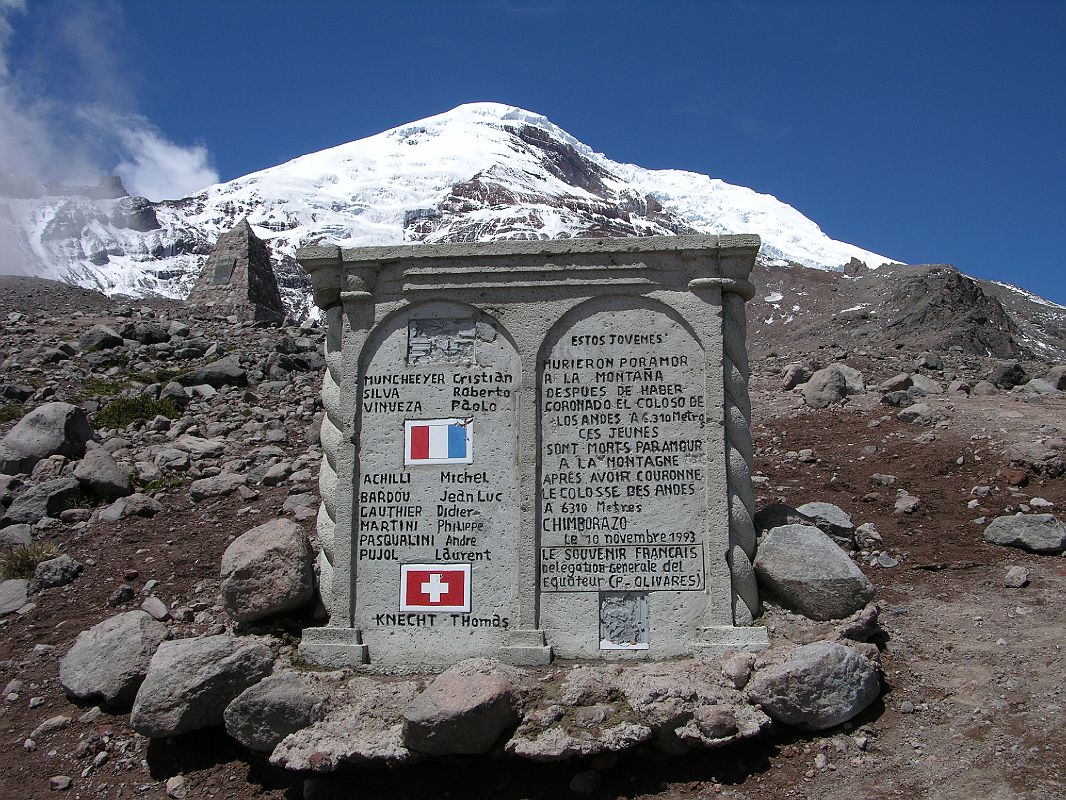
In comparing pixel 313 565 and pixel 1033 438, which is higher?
pixel 1033 438

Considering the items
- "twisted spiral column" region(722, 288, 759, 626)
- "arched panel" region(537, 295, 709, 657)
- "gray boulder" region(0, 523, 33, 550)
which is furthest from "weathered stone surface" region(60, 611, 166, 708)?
"twisted spiral column" region(722, 288, 759, 626)

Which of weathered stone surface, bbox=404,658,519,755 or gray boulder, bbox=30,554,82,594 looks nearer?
weathered stone surface, bbox=404,658,519,755

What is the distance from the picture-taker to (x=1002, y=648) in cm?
832

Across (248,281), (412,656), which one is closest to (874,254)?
(248,281)

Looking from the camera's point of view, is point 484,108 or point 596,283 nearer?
point 596,283

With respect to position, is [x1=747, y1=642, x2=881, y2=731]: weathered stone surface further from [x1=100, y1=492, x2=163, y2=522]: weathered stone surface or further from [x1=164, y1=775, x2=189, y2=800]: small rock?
[x1=100, y1=492, x2=163, y2=522]: weathered stone surface

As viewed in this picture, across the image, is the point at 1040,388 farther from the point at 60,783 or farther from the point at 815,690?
the point at 60,783

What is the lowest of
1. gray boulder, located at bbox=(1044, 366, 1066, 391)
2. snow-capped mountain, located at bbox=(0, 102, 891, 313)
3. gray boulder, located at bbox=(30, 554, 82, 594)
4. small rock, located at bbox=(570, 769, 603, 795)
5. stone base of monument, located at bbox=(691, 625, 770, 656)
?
small rock, located at bbox=(570, 769, 603, 795)

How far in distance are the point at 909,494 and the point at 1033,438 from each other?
240cm

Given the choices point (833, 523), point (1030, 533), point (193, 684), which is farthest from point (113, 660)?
point (1030, 533)

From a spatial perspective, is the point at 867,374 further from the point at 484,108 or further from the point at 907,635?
the point at 484,108

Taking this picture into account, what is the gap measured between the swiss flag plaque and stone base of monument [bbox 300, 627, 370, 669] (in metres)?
0.53

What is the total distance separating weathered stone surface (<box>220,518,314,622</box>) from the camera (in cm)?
888

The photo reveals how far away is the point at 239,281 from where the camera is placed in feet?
95.6
